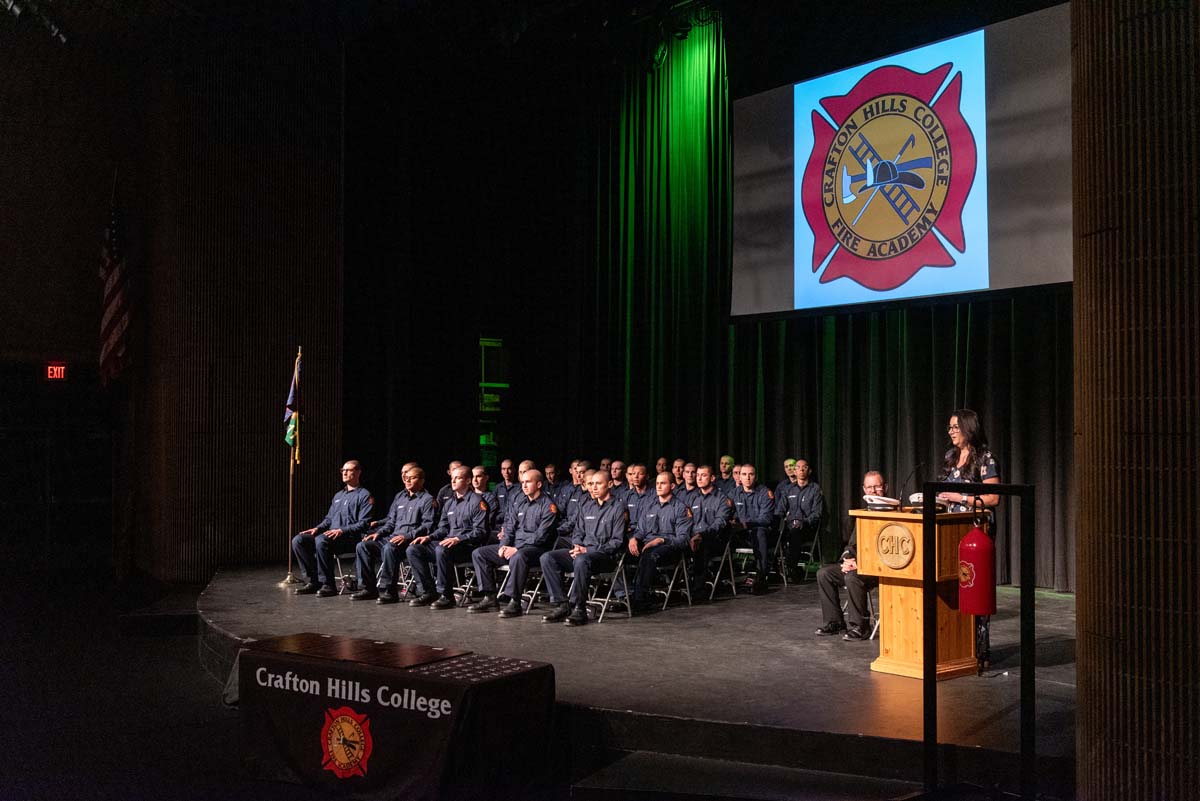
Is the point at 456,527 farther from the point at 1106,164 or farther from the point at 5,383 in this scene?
the point at 5,383

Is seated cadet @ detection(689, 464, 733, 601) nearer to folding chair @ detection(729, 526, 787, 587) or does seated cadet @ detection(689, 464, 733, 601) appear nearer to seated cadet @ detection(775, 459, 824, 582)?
folding chair @ detection(729, 526, 787, 587)

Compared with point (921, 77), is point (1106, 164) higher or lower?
lower

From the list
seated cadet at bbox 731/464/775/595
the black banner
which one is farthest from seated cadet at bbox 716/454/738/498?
the black banner

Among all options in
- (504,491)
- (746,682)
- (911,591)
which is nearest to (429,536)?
(504,491)

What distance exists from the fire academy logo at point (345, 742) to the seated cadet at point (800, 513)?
5.83 metres

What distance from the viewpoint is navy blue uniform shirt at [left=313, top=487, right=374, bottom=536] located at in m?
8.69

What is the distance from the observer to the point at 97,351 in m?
11.1

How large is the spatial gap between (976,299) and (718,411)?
4.20m

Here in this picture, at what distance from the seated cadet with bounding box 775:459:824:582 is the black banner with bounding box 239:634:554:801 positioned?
17.5 ft

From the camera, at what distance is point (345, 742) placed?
4203mm

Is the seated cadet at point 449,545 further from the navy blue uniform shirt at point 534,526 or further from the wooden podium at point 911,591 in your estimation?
the wooden podium at point 911,591

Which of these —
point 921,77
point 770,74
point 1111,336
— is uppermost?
point 770,74

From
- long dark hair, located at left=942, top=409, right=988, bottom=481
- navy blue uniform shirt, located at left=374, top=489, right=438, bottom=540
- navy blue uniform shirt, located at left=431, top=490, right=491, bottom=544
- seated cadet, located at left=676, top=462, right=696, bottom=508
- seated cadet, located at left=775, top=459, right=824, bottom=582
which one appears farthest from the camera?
seated cadet, located at left=676, top=462, right=696, bottom=508

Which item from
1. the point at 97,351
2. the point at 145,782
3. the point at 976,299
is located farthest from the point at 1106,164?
the point at 97,351
